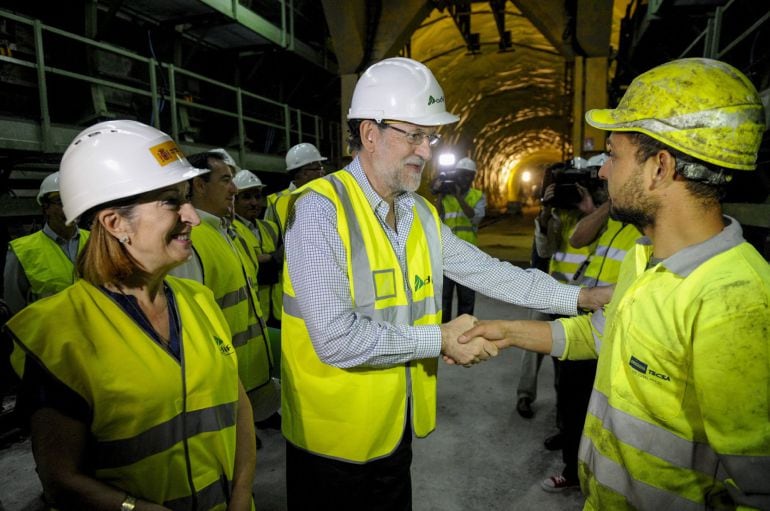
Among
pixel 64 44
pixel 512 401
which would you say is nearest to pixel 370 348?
pixel 512 401

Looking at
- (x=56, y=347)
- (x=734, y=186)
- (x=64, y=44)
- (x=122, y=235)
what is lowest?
(x=56, y=347)

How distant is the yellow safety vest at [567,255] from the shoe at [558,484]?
4.76 feet

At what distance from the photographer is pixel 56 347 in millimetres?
1216

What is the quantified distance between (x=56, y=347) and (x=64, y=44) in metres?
7.99

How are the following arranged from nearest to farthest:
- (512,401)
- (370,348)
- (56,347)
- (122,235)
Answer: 1. (56,347)
2. (122,235)
3. (370,348)
4. (512,401)

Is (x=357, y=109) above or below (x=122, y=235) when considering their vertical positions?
above

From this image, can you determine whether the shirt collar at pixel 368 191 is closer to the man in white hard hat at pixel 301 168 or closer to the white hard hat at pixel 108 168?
the white hard hat at pixel 108 168

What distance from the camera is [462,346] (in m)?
2.00

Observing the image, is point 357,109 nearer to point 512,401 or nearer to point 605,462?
point 605,462

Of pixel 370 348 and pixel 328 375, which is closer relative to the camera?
pixel 370 348

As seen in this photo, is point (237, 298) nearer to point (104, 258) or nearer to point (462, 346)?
point (104, 258)

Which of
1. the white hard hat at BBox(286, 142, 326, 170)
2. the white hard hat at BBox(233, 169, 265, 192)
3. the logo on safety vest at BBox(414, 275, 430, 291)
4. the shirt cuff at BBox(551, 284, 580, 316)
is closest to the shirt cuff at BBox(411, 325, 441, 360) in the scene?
the logo on safety vest at BBox(414, 275, 430, 291)

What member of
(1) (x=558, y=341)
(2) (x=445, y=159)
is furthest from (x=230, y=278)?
(2) (x=445, y=159)

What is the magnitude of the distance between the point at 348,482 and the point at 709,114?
6.07 feet
